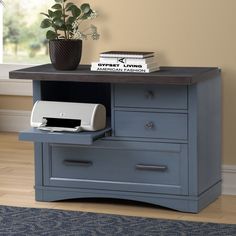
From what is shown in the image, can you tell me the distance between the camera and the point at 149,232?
3352 millimetres

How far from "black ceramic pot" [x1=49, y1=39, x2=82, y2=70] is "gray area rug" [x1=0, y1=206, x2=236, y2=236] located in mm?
687

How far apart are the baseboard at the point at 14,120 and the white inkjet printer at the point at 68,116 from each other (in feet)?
7.06

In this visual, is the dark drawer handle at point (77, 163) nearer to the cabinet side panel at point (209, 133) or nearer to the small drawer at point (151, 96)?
the small drawer at point (151, 96)

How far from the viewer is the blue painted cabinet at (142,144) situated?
362 cm

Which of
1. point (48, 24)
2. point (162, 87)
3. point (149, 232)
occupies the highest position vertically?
point (48, 24)

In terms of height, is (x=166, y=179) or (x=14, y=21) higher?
(x=14, y=21)

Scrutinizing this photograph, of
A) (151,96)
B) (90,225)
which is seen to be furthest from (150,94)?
(90,225)

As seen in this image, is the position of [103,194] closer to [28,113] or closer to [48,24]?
[48,24]

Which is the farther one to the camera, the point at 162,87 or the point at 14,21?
the point at 14,21

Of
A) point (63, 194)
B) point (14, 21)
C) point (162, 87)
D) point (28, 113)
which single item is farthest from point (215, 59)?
point (14, 21)

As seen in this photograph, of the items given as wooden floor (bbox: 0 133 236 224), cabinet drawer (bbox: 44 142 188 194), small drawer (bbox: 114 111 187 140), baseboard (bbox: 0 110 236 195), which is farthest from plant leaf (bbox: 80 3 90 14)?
baseboard (bbox: 0 110 236 195)

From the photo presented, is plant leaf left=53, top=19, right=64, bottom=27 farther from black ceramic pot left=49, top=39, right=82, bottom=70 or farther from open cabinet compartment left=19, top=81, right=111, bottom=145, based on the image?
open cabinet compartment left=19, top=81, right=111, bottom=145

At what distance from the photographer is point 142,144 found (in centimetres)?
371

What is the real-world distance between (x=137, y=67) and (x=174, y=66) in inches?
14.0
